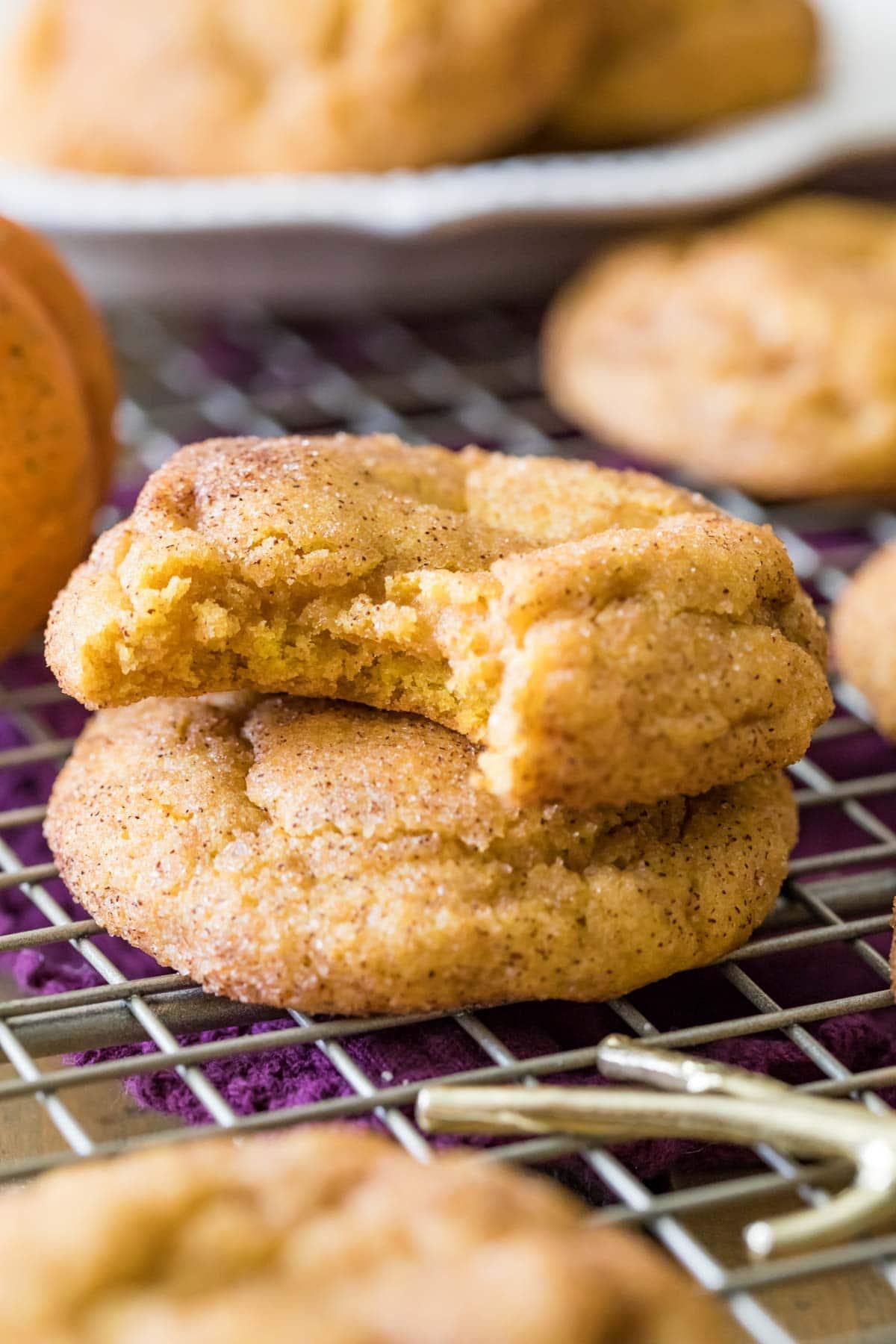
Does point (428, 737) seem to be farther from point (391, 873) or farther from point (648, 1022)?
point (648, 1022)

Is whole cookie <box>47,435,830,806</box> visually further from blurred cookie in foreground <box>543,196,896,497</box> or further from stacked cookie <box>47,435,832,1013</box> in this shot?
blurred cookie in foreground <box>543,196,896,497</box>

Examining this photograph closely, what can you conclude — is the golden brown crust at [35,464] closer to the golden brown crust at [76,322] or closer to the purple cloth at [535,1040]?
the golden brown crust at [76,322]

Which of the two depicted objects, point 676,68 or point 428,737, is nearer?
point 428,737

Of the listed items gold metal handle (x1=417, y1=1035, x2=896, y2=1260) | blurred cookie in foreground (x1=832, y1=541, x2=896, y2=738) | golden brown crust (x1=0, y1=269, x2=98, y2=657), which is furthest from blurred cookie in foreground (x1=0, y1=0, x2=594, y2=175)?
gold metal handle (x1=417, y1=1035, x2=896, y2=1260)

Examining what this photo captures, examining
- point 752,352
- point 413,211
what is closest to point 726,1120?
point 752,352

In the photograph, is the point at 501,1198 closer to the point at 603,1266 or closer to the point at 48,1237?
the point at 603,1266

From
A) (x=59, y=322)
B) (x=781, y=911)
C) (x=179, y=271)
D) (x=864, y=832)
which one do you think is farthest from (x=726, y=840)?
(x=179, y=271)

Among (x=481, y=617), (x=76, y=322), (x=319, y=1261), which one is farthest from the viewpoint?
(x=76, y=322)
